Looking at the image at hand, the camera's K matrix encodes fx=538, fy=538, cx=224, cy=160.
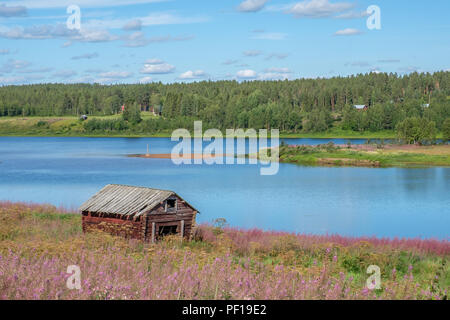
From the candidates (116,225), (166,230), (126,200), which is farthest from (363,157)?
(116,225)

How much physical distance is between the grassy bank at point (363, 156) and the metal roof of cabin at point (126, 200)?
2621 inches

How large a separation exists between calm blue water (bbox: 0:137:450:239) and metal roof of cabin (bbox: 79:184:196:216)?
13.8 m

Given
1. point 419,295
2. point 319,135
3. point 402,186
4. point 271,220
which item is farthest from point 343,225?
point 319,135

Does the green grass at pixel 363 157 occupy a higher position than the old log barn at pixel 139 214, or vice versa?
the old log barn at pixel 139 214

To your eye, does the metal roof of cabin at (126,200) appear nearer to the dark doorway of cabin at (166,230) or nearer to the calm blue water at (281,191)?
the dark doorway of cabin at (166,230)

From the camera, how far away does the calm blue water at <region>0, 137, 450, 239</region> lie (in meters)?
38.8

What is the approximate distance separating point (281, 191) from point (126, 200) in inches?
1346

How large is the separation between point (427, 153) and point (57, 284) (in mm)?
94469

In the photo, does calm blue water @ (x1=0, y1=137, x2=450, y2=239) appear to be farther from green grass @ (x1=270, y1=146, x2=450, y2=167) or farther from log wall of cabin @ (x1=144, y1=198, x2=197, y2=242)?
log wall of cabin @ (x1=144, y1=198, x2=197, y2=242)

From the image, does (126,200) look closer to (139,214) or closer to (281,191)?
(139,214)

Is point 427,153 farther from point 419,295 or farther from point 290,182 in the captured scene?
point 419,295

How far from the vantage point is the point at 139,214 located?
70.4 feet

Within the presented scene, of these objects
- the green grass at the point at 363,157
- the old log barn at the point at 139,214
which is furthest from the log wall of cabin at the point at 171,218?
the green grass at the point at 363,157

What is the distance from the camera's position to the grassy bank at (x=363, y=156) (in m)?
86.6
